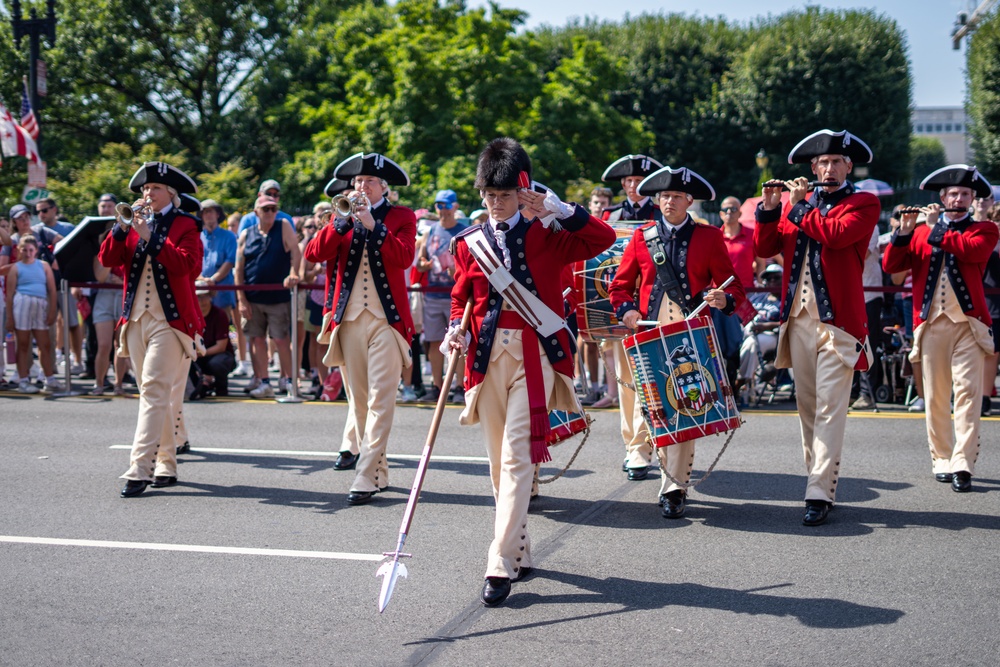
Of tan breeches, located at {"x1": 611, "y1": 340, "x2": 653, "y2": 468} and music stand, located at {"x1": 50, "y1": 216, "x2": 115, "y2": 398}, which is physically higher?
music stand, located at {"x1": 50, "y1": 216, "x2": 115, "y2": 398}

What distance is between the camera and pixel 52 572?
20.5ft

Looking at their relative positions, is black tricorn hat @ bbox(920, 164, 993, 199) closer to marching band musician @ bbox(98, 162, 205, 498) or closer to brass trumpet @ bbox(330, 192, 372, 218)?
brass trumpet @ bbox(330, 192, 372, 218)

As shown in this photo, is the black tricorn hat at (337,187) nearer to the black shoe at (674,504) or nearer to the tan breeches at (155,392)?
the tan breeches at (155,392)

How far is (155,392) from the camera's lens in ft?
27.3

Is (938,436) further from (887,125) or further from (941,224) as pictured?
(887,125)

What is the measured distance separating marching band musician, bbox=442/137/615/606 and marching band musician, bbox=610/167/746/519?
1508mm

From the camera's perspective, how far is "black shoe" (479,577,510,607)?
563 centimetres

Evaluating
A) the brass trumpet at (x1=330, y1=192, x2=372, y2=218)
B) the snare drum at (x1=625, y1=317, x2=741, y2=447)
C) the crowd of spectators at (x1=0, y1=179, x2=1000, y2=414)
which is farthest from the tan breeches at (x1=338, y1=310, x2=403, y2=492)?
the crowd of spectators at (x1=0, y1=179, x2=1000, y2=414)

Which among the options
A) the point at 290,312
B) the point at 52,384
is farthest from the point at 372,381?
the point at 52,384

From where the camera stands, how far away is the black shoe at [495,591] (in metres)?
5.63

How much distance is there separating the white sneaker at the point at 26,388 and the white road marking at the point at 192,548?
7.11 m

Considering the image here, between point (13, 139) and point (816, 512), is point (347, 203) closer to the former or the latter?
point (816, 512)

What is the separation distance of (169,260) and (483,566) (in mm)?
3457

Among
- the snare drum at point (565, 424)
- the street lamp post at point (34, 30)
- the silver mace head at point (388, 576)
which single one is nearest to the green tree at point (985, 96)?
the street lamp post at point (34, 30)
